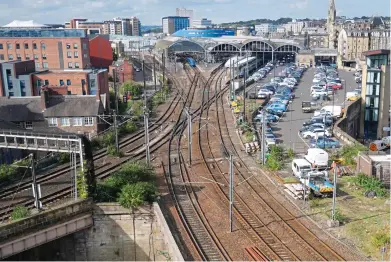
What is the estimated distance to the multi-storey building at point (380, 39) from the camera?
278 ft

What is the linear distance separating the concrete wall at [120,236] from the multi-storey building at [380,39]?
7437 centimetres

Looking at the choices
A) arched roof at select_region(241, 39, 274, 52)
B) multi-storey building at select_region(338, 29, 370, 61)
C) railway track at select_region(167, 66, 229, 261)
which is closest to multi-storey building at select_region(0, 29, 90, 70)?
railway track at select_region(167, 66, 229, 261)

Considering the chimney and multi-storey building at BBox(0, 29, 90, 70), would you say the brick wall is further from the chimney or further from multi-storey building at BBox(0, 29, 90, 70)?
the chimney

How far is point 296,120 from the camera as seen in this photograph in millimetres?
40031

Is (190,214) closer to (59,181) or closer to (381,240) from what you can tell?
(381,240)

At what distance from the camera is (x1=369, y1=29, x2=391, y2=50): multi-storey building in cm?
8464

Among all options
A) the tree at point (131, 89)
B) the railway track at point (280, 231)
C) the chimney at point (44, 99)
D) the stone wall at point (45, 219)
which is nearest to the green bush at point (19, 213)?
the stone wall at point (45, 219)

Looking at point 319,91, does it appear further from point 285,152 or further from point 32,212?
point 32,212

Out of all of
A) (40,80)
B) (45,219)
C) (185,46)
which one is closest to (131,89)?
(40,80)

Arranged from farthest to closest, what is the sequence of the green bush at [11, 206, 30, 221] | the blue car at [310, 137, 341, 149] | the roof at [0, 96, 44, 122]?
the roof at [0, 96, 44, 122]
the blue car at [310, 137, 341, 149]
the green bush at [11, 206, 30, 221]

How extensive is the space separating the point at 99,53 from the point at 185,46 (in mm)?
30600

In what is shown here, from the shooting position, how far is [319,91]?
5041cm

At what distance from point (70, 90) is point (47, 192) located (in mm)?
26232

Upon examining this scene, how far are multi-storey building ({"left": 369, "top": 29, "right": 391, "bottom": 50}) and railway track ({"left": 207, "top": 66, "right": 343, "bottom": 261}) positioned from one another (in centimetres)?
6941
